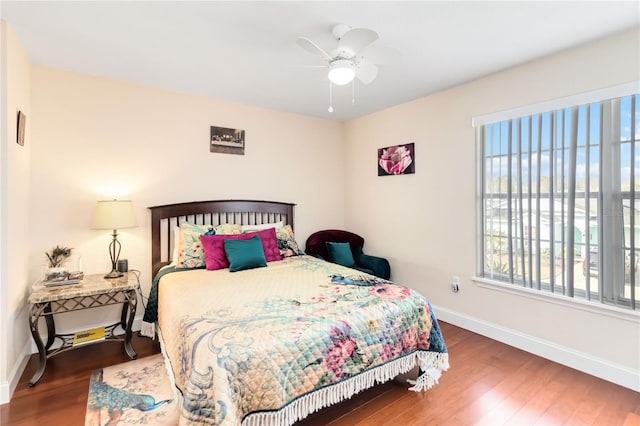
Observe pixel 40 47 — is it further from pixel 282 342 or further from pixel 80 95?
pixel 282 342

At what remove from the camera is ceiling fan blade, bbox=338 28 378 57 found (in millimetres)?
1730

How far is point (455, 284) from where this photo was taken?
339cm

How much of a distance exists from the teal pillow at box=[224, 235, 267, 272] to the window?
229cm

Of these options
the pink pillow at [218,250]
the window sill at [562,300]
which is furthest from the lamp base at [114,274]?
the window sill at [562,300]

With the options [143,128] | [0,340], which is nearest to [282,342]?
[0,340]

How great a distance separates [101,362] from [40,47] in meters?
2.61

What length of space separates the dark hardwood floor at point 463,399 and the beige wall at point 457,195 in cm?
36

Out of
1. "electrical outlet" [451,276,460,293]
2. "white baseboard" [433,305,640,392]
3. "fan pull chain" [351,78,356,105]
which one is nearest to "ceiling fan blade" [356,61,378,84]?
"fan pull chain" [351,78,356,105]

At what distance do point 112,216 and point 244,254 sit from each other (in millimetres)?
1212

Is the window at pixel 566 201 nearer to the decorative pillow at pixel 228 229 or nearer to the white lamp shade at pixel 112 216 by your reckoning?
the decorative pillow at pixel 228 229

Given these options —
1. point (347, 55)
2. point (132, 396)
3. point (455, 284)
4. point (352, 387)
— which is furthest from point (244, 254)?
point (455, 284)

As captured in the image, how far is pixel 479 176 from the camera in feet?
10.4

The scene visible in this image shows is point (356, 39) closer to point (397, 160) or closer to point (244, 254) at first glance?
point (244, 254)

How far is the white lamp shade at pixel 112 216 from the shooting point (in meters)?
2.74
